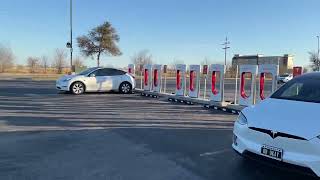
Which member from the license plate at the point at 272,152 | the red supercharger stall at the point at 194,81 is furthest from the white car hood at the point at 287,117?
the red supercharger stall at the point at 194,81

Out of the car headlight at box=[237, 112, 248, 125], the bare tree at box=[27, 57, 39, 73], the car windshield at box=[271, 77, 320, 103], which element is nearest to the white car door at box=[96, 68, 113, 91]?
the car windshield at box=[271, 77, 320, 103]

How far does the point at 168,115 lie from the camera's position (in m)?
12.8

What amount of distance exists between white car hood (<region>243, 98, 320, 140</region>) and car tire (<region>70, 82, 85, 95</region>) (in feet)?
48.7

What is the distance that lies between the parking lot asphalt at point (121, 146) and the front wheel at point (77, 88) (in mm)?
7094

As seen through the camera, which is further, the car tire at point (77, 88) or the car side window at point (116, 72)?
the car side window at point (116, 72)

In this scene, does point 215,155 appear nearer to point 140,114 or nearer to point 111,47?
point 140,114

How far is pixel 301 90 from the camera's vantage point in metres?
7.07

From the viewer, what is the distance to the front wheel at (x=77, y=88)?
20.6 meters

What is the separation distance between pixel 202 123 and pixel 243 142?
16.9 ft

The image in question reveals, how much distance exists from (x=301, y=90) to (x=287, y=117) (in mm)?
1329

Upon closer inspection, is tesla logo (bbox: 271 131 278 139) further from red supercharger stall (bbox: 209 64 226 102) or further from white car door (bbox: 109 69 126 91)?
white car door (bbox: 109 69 126 91)

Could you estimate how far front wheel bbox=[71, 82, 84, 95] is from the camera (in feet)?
67.6

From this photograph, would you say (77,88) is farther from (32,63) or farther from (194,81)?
(32,63)

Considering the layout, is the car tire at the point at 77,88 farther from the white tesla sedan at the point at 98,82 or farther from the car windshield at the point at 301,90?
the car windshield at the point at 301,90
